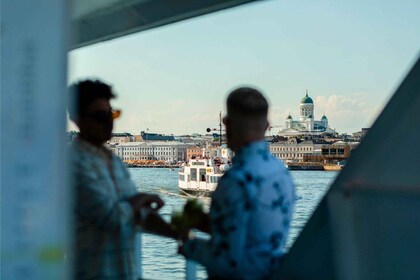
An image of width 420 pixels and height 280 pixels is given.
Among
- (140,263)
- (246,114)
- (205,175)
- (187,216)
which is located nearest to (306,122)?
(205,175)

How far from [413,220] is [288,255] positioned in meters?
0.37

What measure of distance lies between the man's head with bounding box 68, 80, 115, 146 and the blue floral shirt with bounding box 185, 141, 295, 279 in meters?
0.30

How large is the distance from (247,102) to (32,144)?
0.56 m

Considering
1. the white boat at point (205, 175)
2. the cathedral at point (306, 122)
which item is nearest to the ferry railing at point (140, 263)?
the white boat at point (205, 175)

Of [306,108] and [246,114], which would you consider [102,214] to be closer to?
[246,114]

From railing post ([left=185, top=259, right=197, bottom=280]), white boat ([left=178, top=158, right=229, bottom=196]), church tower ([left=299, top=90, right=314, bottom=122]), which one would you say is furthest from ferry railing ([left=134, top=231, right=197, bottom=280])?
church tower ([left=299, top=90, right=314, bottom=122])

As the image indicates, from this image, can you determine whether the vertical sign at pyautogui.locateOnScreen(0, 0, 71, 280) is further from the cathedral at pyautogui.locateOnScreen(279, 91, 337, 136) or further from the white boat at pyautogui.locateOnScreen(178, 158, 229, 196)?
the cathedral at pyautogui.locateOnScreen(279, 91, 337, 136)

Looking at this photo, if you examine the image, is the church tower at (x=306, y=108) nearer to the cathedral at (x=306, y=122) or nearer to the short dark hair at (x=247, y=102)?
the cathedral at (x=306, y=122)

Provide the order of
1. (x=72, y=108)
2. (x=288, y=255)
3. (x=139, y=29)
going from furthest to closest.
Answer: (x=139, y=29), (x=288, y=255), (x=72, y=108)

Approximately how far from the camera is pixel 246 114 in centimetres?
148

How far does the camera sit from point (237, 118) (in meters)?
1.50

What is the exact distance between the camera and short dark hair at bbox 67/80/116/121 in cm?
130

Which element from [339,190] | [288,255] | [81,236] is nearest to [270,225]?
[288,255]

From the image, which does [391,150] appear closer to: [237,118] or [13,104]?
[237,118]
